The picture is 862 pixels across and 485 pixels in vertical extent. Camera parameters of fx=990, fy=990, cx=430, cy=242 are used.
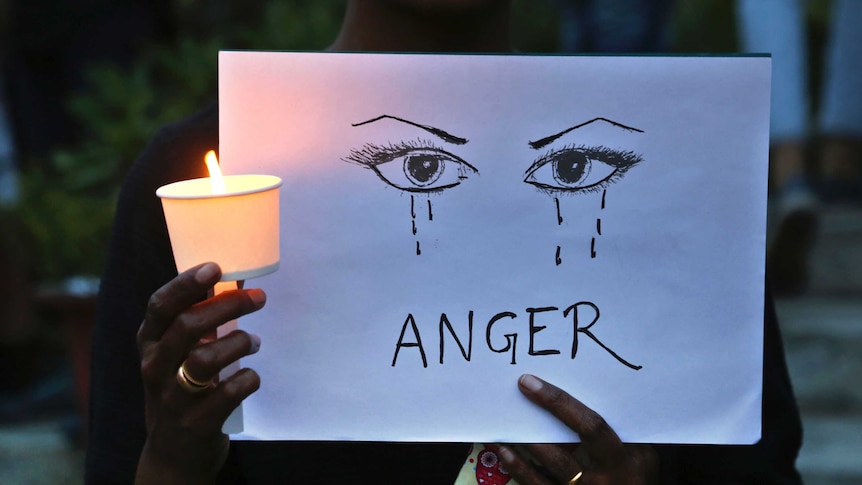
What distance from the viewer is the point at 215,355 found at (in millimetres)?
1221

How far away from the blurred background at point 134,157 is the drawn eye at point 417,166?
249 cm

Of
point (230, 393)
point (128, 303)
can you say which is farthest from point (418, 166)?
point (128, 303)

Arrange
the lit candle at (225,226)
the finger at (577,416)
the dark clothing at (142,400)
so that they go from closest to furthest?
1. the lit candle at (225,226)
2. the finger at (577,416)
3. the dark clothing at (142,400)

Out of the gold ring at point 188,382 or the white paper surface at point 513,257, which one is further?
the white paper surface at point 513,257

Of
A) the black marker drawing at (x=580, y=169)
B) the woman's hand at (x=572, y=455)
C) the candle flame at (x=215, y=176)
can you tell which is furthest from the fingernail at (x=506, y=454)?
the candle flame at (x=215, y=176)

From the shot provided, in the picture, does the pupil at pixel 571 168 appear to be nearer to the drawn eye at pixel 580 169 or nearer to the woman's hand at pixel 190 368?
the drawn eye at pixel 580 169

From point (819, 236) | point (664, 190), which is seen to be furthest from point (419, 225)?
point (819, 236)

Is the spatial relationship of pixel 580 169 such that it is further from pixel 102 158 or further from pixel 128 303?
pixel 102 158

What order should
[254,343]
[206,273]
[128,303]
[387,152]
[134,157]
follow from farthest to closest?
[134,157] → [128,303] → [387,152] → [254,343] → [206,273]

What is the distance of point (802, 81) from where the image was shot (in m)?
4.52

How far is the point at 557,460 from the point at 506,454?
7 centimetres

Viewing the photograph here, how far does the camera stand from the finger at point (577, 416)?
1346 mm

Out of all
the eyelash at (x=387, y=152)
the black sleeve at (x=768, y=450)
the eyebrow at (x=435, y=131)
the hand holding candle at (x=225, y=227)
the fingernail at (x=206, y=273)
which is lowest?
the black sleeve at (x=768, y=450)

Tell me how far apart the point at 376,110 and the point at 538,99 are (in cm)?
22
